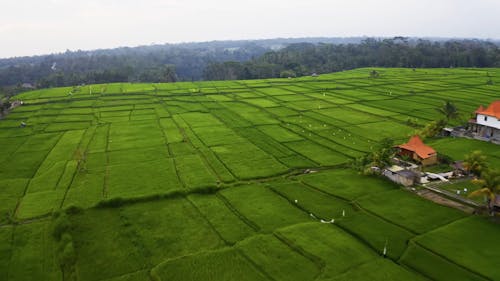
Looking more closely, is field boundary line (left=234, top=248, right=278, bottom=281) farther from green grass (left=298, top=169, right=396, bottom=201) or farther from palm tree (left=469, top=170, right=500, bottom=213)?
palm tree (left=469, top=170, right=500, bottom=213)

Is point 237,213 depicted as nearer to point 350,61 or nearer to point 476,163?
point 476,163

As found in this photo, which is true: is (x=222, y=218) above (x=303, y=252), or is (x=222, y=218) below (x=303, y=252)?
above

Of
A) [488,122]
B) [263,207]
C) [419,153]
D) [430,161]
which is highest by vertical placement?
[488,122]

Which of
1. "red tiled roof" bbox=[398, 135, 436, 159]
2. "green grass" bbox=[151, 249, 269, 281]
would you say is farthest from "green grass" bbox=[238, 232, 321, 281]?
"red tiled roof" bbox=[398, 135, 436, 159]

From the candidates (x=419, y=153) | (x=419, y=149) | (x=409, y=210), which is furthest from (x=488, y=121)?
(x=409, y=210)

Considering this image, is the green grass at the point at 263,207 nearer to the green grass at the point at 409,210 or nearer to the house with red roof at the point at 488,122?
the green grass at the point at 409,210

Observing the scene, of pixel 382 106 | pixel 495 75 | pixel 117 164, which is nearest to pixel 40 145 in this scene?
pixel 117 164
